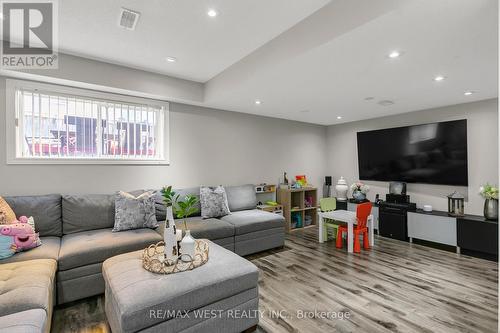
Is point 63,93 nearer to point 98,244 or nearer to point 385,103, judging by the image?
point 98,244

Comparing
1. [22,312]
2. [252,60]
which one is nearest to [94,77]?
[252,60]

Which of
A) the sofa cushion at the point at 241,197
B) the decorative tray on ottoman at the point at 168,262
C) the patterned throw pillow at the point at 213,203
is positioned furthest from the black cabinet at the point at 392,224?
the decorative tray on ottoman at the point at 168,262

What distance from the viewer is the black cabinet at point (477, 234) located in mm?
3334

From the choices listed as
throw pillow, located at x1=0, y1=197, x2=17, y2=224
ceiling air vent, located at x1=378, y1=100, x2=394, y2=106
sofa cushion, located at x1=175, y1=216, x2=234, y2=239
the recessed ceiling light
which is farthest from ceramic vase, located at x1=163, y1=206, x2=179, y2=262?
ceiling air vent, located at x1=378, y1=100, x2=394, y2=106

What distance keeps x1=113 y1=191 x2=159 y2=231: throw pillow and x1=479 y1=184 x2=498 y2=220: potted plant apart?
15.0 feet

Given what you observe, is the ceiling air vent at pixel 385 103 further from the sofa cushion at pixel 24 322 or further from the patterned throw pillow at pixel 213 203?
the sofa cushion at pixel 24 322

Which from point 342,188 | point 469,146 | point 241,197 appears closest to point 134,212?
point 241,197

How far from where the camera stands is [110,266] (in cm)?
201

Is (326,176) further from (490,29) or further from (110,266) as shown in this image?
(110,266)

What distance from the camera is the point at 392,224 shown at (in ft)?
14.4

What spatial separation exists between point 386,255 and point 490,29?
115 inches

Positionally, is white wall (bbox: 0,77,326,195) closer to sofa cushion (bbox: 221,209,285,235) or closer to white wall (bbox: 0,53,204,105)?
white wall (bbox: 0,53,204,105)

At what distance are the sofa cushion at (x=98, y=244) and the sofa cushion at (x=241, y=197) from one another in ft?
5.09

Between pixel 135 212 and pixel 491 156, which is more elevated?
pixel 491 156
